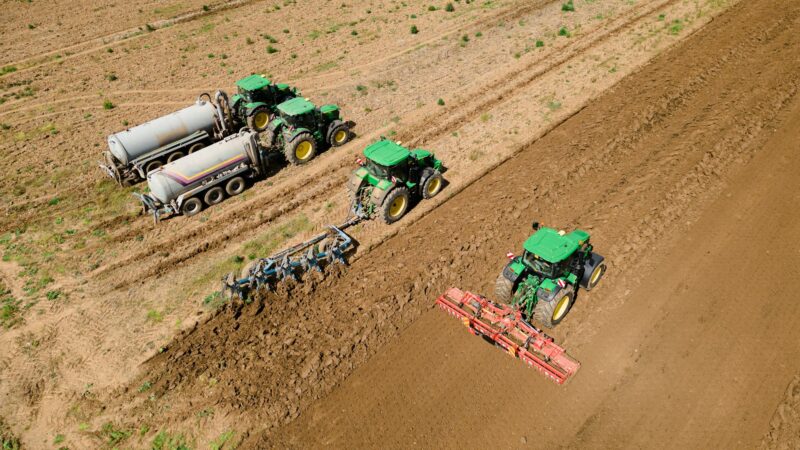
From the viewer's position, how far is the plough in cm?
1238

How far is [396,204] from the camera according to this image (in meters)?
14.5

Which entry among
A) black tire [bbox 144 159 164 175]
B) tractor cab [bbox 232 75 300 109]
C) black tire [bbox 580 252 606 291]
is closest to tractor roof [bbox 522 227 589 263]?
black tire [bbox 580 252 606 291]

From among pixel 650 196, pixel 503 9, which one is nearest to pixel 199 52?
pixel 503 9

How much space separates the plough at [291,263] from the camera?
40.6ft

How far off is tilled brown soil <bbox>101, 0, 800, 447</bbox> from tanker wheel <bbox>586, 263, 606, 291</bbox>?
1.00 feet

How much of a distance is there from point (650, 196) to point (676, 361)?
19.3ft

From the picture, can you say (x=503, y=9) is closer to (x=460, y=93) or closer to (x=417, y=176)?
(x=460, y=93)

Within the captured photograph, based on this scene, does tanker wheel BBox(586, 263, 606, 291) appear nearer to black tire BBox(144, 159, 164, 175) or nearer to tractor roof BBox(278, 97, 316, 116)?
tractor roof BBox(278, 97, 316, 116)

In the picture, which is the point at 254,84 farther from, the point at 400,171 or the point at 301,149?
the point at 400,171

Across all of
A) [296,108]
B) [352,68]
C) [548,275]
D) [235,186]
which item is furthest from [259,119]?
[548,275]

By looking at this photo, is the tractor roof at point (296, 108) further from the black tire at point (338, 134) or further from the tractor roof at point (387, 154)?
the tractor roof at point (387, 154)

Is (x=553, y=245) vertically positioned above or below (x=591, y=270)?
above

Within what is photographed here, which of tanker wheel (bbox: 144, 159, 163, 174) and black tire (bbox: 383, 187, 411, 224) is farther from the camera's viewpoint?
tanker wheel (bbox: 144, 159, 163, 174)

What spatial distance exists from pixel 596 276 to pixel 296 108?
11.6m
